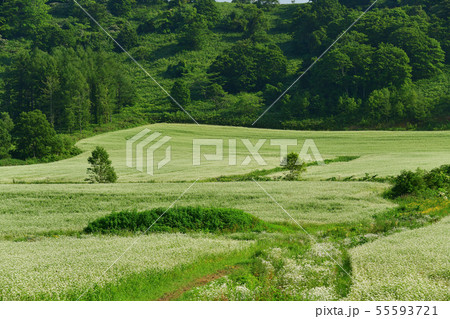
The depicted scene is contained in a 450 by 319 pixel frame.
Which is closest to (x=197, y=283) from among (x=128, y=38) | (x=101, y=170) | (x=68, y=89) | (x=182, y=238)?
(x=182, y=238)

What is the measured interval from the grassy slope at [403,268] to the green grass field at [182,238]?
0.10 ft

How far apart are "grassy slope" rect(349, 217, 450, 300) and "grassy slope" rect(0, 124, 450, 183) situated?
889 inches

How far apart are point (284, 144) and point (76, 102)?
130ft

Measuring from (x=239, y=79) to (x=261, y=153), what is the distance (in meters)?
43.2

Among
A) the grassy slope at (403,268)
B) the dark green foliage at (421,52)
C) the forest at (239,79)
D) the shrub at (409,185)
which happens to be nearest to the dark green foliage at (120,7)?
the forest at (239,79)

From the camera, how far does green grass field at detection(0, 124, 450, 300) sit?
11.3 m

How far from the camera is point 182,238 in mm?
17609

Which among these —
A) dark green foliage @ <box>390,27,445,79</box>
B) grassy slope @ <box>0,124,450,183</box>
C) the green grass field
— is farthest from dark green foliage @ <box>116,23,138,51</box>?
the green grass field

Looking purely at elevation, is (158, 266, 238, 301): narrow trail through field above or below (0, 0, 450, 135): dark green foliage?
below

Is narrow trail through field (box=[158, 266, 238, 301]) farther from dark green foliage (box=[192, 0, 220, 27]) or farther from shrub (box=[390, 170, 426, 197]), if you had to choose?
dark green foliage (box=[192, 0, 220, 27])

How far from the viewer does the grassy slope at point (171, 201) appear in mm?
22562

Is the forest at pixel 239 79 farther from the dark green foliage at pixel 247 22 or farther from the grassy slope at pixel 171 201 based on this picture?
the grassy slope at pixel 171 201

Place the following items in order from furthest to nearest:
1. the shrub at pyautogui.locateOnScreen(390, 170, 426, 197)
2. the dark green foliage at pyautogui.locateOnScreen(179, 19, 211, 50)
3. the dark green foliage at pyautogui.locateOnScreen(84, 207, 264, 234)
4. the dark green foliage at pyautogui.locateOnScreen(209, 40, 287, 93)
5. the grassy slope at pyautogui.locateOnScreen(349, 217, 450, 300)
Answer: the dark green foliage at pyautogui.locateOnScreen(179, 19, 211, 50) < the dark green foliage at pyautogui.locateOnScreen(209, 40, 287, 93) < the shrub at pyautogui.locateOnScreen(390, 170, 426, 197) < the dark green foliage at pyautogui.locateOnScreen(84, 207, 264, 234) < the grassy slope at pyautogui.locateOnScreen(349, 217, 450, 300)

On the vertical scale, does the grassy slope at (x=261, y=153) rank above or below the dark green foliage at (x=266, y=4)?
below
